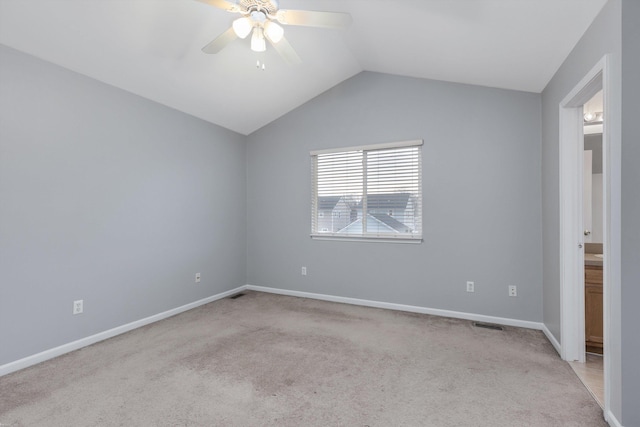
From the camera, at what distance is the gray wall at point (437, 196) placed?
3199 millimetres

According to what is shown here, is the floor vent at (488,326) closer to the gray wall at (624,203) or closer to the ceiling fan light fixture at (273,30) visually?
the gray wall at (624,203)

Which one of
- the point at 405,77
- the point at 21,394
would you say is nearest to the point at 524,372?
the point at 405,77

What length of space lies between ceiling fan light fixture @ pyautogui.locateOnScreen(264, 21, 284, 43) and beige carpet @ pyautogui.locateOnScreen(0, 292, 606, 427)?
7.90ft

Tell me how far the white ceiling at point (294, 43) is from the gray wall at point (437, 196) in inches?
11.2

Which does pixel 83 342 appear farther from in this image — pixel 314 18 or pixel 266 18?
pixel 314 18

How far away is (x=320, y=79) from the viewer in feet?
12.6

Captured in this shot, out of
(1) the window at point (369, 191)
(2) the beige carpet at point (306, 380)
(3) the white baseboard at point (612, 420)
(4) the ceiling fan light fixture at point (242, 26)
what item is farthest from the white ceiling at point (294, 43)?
(2) the beige carpet at point (306, 380)

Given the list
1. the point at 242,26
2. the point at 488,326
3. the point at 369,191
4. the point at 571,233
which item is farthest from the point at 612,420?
the point at 242,26

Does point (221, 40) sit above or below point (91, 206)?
above

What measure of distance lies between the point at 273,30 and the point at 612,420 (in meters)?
3.03

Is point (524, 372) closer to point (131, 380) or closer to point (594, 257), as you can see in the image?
point (594, 257)

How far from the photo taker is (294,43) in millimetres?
3045

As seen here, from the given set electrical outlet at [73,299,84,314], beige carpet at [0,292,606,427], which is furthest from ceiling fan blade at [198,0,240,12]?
electrical outlet at [73,299,84,314]

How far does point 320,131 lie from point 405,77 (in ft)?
4.14
